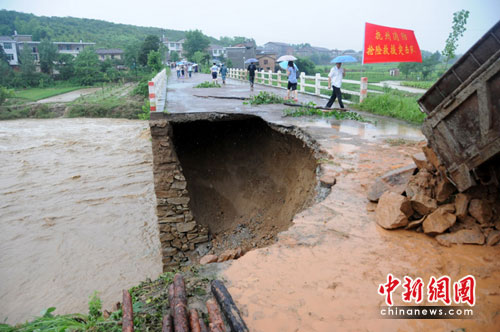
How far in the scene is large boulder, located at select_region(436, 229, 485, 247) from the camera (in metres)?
3.52

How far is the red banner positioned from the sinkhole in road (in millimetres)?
4823

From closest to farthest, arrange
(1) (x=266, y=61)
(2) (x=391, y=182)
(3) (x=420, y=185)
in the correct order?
1. (3) (x=420, y=185)
2. (2) (x=391, y=182)
3. (1) (x=266, y=61)

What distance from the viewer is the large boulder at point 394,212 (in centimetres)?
387

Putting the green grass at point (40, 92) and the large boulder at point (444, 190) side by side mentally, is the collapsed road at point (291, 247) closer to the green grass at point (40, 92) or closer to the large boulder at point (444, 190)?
the large boulder at point (444, 190)

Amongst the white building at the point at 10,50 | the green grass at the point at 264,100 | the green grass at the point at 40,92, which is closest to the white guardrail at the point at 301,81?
the green grass at the point at 264,100

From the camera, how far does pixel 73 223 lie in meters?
10.7

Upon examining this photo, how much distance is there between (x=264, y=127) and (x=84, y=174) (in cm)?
950

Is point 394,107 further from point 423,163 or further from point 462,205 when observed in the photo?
point 462,205

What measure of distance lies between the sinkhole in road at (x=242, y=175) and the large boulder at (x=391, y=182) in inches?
72.5

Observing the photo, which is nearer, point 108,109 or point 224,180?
point 224,180

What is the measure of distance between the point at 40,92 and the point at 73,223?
119 feet

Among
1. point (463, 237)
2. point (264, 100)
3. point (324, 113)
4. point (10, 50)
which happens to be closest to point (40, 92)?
point (10, 50)

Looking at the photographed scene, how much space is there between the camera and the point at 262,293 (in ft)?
9.78

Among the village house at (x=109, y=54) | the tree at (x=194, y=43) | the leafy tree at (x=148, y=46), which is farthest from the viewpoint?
the tree at (x=194, y=43)
